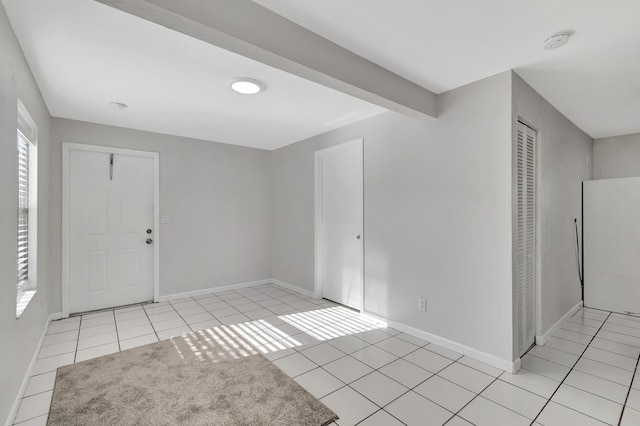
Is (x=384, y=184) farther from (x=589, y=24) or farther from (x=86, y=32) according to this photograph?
(x=86, y=32)

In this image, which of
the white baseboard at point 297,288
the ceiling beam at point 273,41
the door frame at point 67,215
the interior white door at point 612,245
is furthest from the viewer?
the white baseboard at point 297,288

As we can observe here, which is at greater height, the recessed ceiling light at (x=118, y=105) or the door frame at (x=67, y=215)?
the recessed ceiling light at (x=118, y=105)

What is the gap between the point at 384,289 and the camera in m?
3.39

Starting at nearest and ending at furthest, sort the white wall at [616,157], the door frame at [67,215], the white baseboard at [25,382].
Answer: the white baseboard at [25,382]
the door frame at [67,215]
the white wall at [616,157]

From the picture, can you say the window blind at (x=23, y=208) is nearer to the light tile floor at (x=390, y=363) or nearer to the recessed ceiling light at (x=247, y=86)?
the light tile floor at (x=390, y=363)

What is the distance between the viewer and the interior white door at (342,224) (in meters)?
3.88

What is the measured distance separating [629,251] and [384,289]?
326 centimetres

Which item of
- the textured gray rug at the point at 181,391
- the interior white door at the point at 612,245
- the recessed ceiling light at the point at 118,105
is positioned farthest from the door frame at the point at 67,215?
the interior white door at the point at 612,245

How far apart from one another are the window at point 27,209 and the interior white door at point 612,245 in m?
6.24

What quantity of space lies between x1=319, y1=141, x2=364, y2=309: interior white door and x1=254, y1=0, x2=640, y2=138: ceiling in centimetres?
151

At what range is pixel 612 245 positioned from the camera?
3885mm

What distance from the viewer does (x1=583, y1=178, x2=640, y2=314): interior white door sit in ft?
12.3

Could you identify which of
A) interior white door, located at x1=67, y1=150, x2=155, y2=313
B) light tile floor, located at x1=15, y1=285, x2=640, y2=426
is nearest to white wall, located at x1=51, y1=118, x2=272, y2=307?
interior white door, located at x1=67, y1=150, x2=155, y2=313

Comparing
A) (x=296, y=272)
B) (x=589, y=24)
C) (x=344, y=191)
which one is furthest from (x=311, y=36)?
(x=296, y=272)
